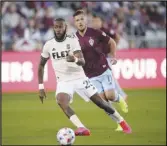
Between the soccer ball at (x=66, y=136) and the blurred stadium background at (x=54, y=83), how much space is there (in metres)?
0.40

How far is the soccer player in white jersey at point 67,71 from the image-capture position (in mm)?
4996

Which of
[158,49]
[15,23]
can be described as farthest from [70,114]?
[158,49]

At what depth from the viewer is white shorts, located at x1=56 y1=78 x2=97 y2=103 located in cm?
530

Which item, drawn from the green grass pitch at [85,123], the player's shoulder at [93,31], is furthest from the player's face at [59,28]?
the green grass pitch at [85,123]

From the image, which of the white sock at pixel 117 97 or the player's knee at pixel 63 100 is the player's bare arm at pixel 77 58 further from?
the white sock at pixel 117 97

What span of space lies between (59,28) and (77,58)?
0.31 metres

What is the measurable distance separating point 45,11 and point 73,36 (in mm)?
4251

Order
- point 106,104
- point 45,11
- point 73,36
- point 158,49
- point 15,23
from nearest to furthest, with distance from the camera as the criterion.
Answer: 1. point 73,36
2. point 106,104
3. point 45,11
4. point 15,23
5. point 158,49

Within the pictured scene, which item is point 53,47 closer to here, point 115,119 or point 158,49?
point 115,119

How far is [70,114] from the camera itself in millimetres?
5344

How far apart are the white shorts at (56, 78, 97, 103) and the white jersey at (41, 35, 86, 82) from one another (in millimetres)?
45

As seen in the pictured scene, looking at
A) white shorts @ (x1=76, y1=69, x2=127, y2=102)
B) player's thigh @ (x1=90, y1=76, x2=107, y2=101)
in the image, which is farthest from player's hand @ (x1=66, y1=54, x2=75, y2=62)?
white shorts @ (x1=76, y1=69, x2=127, y2=102)

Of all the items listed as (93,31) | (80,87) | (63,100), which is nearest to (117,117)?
(80,87)

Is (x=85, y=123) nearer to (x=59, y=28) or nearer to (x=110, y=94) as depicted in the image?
(x=110, y=94)
